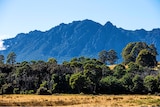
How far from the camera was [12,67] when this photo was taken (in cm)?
12238

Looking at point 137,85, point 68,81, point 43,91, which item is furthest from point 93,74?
point 43,91

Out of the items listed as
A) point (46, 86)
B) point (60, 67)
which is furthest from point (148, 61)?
point (46, 86)

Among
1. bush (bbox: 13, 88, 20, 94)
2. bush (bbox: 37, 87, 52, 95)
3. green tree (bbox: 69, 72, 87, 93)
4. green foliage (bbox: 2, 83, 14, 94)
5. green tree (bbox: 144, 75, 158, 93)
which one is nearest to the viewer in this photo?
bush (bbox: 37, 87, 52, 95)

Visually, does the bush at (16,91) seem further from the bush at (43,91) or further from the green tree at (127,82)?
the green tree at (127,82)

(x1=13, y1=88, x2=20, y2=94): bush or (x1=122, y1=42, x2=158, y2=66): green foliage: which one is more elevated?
(x1=122, y1=42, x2=158, y2=66): green foliage

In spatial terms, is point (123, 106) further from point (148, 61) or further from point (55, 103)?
point (148, 61)

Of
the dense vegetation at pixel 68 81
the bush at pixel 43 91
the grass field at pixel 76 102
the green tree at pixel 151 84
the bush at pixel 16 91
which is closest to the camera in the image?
the grass field at pixel 76 102

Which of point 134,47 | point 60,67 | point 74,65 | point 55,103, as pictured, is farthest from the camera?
point 134,47

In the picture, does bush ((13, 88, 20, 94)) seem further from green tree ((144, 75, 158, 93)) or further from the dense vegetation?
green tree ((144, 75, 158, 93))

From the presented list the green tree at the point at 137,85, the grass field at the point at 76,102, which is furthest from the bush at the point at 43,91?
the green tree at the point at 137,85

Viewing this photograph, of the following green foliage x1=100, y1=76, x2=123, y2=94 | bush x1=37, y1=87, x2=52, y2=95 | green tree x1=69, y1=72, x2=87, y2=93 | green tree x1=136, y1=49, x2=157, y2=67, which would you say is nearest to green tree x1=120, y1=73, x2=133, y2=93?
green foliage x1=100, y1=76, x2=123, y2=94

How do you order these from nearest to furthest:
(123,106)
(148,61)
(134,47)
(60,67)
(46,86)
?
(123,106) < (46,86) < (60,67) < (148,61) < (134,47)

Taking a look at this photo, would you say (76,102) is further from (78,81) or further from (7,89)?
(7,89)

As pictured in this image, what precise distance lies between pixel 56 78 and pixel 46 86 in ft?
13.8
